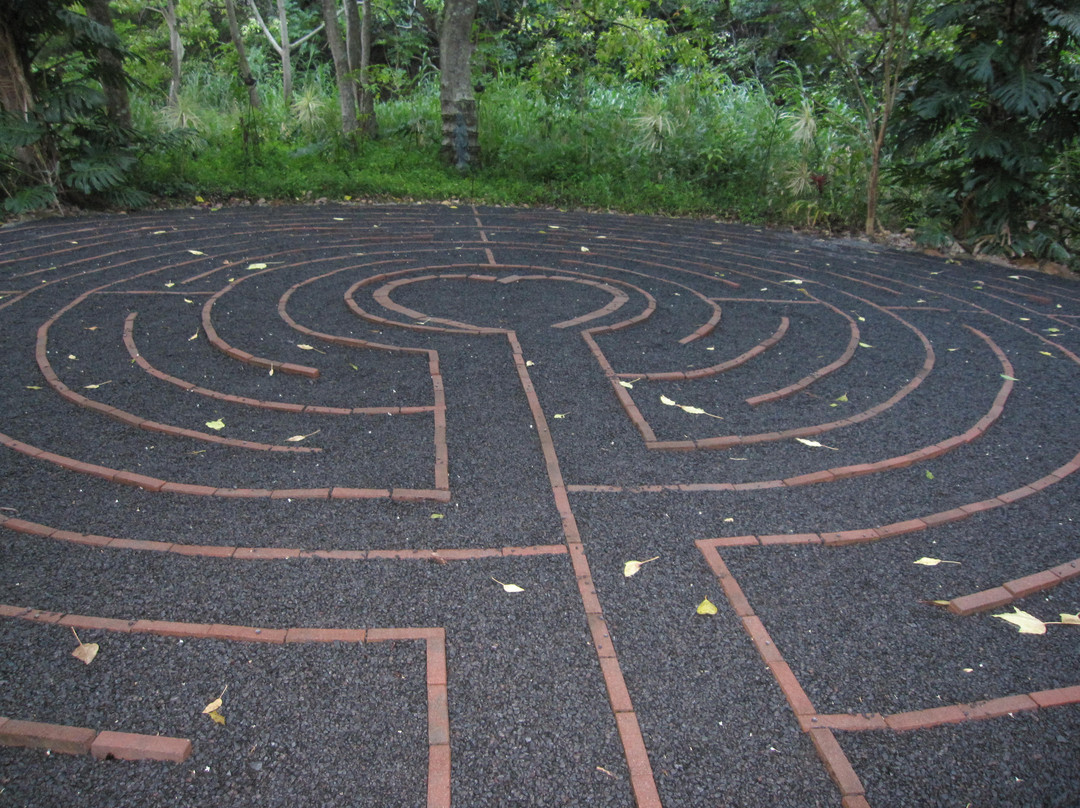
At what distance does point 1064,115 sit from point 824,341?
13.4ft

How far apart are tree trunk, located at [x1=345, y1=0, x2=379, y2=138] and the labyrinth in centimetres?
687

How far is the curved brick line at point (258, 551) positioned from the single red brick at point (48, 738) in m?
0.86

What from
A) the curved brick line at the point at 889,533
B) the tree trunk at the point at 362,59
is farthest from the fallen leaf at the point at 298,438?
the tree trunk at the point at 362,59

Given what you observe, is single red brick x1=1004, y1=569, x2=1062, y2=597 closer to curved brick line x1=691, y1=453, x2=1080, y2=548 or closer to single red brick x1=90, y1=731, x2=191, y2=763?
curved brick line x1=691, y1=453, x2=1080, y2=548

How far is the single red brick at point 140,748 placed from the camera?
2.03 meters

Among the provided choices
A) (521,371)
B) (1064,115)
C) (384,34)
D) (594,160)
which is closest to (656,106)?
(594,160)

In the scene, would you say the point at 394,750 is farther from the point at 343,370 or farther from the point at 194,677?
the point at 343,370

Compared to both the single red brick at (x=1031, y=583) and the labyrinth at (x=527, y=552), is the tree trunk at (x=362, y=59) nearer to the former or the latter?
the labyrinth at (x=527, y=552)

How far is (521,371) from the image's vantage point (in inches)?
185

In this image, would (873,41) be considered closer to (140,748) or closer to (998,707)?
(998,707)

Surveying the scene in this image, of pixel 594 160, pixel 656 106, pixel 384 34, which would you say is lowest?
pixel 594 160

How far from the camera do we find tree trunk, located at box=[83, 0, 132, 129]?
320 inches

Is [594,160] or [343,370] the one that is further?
[594,160]

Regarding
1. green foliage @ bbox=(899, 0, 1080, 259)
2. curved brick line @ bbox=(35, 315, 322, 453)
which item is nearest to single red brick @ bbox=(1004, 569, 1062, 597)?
curved brick line @ bbox=(35, 315, 322, 453)
